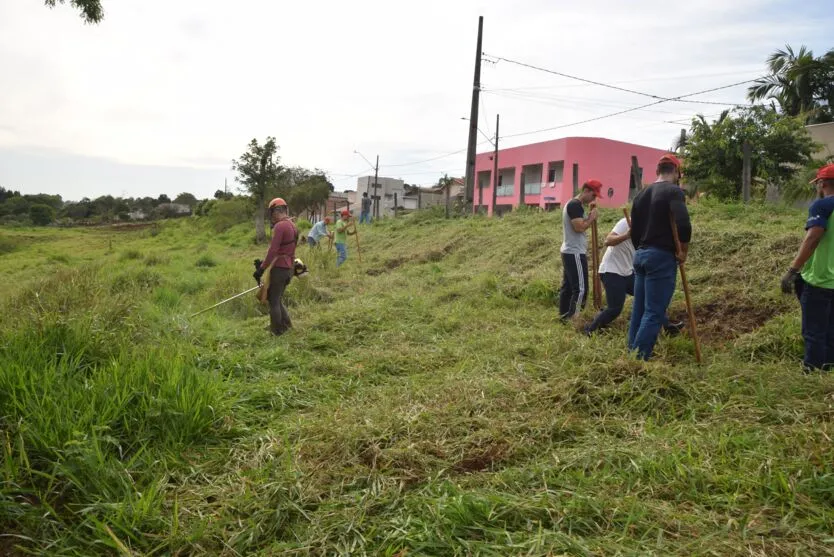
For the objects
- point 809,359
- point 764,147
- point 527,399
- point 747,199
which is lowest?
point 527,399

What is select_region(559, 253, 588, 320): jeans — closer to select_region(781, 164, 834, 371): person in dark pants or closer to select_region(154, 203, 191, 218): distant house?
select_region(781, 164, 834, 371): person in dark pants

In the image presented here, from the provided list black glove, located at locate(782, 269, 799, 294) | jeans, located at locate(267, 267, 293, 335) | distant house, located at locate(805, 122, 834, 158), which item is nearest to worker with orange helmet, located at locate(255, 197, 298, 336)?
jeans, located at locate(267, 267, 293, 335)

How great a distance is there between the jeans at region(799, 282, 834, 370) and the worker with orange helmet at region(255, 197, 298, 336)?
15.2 ft

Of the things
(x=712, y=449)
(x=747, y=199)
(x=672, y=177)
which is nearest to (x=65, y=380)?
(x=712, y=449)

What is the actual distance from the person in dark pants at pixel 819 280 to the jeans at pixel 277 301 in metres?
4.59

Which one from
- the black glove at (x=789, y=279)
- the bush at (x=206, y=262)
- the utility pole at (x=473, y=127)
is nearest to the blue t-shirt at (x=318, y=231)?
the bush at (x=206, y=262)

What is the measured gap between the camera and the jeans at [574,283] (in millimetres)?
5648

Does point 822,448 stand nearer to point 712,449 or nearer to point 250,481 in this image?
point 712,449

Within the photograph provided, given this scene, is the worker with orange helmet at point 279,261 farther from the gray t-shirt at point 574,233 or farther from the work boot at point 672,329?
the work boot at point 672,329

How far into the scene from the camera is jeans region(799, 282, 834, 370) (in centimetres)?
369

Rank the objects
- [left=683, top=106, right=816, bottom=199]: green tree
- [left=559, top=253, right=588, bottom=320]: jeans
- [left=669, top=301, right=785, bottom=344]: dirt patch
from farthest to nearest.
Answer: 1. [left=683, top=106, right=816, bottom=199]: green tree
2. [left=559, top=253, right=588, bottom=320]: jeans
3. [left=669, top=301, right=785, bottom=344]: dirt patch

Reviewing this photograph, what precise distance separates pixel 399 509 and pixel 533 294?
Answer: 523 cm

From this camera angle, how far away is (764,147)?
1401 cm

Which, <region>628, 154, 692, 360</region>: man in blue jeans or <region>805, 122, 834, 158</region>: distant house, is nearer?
<region>628, 154, 692, 360</region>: man in blue jeans
